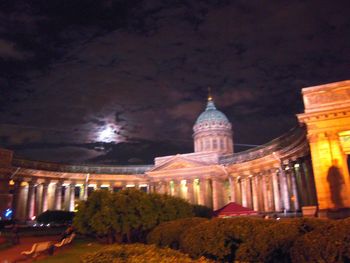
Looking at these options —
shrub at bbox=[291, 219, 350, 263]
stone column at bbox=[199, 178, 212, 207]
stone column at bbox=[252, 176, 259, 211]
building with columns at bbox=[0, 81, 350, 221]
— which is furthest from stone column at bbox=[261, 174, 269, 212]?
shrub at bbox=[291, 219, 350, 263]

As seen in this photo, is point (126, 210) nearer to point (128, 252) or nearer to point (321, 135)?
point (128, 252)

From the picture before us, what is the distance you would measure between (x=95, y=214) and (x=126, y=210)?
→ 2130mm

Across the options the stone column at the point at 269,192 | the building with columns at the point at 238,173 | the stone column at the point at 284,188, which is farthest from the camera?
the stone column at the point at 269,192

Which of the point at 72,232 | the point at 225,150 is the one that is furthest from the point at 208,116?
the point at 72,232

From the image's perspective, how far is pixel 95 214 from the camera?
23.1 m

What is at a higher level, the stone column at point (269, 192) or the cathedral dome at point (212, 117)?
the cathedral dome at point (212, 117)

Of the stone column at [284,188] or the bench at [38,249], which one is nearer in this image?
the bench at [38,249]

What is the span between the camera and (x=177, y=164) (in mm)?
74938

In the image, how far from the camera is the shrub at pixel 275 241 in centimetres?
1102

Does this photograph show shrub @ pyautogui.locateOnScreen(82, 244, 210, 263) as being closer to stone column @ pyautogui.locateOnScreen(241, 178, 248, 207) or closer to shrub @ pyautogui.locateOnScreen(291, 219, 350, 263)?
shrub @ pyautogui.locateOnScreen(291, 219, 350, 263)

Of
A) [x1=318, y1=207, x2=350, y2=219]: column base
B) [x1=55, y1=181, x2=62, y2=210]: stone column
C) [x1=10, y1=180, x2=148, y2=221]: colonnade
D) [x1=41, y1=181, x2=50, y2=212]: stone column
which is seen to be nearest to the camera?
[x1=318, y1=207, x2=350, y2=219]: column base

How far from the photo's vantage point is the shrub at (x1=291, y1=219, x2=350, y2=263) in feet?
28.6

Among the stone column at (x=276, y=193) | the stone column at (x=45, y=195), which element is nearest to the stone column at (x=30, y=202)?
the stone column at (x=45, y=195)

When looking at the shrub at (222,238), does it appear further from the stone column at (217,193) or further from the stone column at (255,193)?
the stone column at (217,193)
